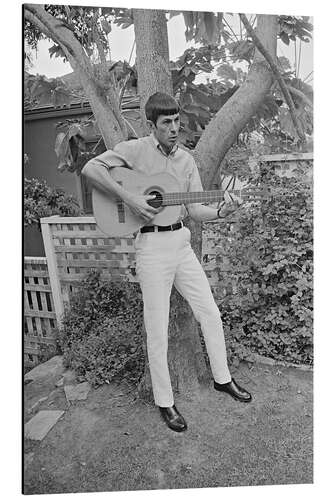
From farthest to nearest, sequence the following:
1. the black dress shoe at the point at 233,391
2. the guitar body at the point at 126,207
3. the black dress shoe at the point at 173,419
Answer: the black dress shoe at the point at 233,391 → the black dress shoe at the point at 173,419 → the guitar body at the point at 126,207

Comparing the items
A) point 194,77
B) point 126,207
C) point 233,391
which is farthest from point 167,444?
point 194,77

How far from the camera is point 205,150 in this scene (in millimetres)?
2605

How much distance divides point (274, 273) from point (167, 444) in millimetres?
903

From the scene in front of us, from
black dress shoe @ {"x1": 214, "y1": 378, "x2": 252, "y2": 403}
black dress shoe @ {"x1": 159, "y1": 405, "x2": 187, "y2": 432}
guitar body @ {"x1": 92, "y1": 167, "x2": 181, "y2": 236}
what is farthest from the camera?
black dress shoe @ {"x1": 214, "y1": 378, "x2": 252, "y2": 403}

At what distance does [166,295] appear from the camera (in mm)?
2514

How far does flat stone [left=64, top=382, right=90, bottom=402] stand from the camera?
8.36 ft

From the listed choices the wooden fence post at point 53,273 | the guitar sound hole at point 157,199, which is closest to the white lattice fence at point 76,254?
the wooden fence post at point 53,273

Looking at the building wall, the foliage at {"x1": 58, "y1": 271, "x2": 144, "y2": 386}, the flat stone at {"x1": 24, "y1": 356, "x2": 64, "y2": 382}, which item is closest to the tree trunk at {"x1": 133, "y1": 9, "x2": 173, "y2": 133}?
the building wall

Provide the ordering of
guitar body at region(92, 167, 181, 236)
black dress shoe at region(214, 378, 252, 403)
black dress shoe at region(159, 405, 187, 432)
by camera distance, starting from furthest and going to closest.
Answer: black dress shoe at region(214, 378, 252, 403)
black dress shoe at region(159, 405, 187, 432)
guitar body at region(92, 167, 181, 236)

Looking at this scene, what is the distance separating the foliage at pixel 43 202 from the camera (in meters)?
2.51

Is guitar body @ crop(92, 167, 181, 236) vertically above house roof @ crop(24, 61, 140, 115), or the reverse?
house roof @ crop(24, 61, 140, 115)

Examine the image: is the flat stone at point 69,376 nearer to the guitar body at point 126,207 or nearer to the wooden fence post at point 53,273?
the wooden fence post at point 53,273

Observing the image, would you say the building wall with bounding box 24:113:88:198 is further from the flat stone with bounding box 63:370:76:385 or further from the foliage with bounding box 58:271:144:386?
the flat stone with bounding box 63:370:76:385

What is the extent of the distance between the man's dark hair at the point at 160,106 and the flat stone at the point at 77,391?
118 cm
